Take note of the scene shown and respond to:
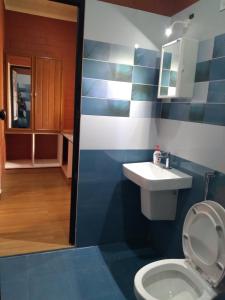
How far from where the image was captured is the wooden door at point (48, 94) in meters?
4.35

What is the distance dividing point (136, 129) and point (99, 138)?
1.21ft

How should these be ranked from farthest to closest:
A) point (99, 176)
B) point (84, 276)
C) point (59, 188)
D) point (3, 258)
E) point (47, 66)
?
point (47, 66)
point (59, 188)
point (99, 176)
point (3, 258)
point (84, 276)

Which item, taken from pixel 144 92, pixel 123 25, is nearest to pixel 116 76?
pixel 144 92

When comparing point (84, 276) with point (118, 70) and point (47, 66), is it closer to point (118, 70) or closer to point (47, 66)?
point (118, 70)

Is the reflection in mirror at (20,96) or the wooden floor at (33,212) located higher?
the reflection in mirror at (20,96)

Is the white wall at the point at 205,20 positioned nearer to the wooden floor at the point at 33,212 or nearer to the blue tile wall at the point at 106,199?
the blue tile wall at the point at 106,199

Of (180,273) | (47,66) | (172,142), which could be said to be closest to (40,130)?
(47,66)

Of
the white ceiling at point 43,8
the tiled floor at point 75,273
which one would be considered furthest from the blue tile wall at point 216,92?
the white ceiling at point 43,8

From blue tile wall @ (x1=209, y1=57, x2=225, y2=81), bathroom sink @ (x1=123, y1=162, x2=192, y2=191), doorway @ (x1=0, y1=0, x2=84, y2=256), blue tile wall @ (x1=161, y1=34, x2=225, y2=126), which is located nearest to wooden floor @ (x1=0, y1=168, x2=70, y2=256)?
doorway @ (x1=0, y1=0, x2=84, y2=256)

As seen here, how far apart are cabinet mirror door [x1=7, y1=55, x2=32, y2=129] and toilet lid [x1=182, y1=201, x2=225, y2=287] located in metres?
3.58

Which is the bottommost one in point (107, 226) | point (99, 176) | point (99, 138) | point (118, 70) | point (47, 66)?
point (107, 226)

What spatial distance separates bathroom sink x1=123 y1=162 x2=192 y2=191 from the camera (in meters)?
1.80

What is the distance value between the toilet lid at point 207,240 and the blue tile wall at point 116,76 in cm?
109

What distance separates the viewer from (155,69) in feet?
7.45
